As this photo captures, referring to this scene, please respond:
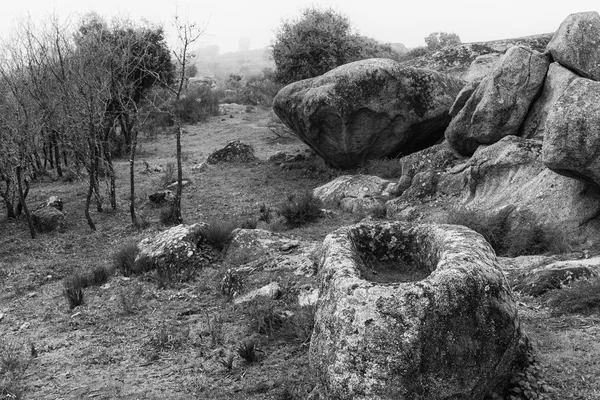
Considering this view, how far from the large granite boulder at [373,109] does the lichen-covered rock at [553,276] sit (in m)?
9.35

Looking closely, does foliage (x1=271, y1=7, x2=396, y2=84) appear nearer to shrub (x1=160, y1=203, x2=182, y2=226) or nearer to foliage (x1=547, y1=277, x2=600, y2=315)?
shrub (x1=160, y1=203, x2=182, y2=226)

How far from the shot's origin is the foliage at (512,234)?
8.52 m

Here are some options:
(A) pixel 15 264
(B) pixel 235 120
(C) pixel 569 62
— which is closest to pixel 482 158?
(C) pixel 569 62

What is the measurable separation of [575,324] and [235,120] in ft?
82.5

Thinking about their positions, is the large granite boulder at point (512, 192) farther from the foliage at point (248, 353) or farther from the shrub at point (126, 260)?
the shrub at point (126, 260)

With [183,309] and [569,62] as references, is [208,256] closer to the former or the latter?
[183,309]

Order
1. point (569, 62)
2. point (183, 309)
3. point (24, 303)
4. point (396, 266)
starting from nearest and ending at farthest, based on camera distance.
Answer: point (396, 266) → point (183, 309) → point (24, 303) → point (569, 62)

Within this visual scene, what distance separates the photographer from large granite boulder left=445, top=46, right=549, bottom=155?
11.4 metres

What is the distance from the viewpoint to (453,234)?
4.77 m

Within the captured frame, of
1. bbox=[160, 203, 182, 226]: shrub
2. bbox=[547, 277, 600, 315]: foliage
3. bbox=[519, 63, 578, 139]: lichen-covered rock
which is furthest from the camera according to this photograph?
bbox=[160, 203, 182, 226]: shrub

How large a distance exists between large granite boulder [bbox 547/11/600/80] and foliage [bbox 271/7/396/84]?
1226 cm

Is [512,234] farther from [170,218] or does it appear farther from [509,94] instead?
→ [170,218]

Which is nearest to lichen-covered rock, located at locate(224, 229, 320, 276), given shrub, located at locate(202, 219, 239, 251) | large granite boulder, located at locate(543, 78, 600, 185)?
shrub, located at locate(202, 219, 239, 251)

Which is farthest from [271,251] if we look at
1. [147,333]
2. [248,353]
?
[248,353]
